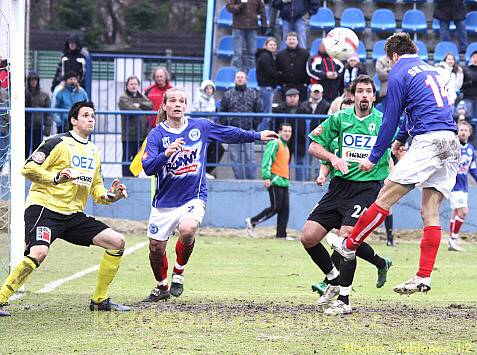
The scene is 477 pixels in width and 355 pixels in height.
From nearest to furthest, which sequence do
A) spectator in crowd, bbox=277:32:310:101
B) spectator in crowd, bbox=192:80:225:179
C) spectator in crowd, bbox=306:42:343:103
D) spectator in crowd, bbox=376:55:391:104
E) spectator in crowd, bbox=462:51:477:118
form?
spectator in crowd, bbox=376:55:391:104, spectator in crowd, bbox=192:80:225:179, spectator in crowd, bbox=306:42:343:103, spectator in crowd, bbox=277:32:310:101, spectator in crowd, bbox=462:51:477:118

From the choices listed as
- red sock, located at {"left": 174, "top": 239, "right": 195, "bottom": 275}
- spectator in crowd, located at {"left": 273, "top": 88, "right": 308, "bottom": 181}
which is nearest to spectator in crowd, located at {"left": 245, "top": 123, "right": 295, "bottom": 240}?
spectator in crowd, located at {"left": 273, "top": 88, "right": 308, "bottom": 181}

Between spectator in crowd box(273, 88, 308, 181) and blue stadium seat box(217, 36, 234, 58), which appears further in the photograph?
blue stadium seat box(217, 36, 234, 58)

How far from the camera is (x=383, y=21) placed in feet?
79.0

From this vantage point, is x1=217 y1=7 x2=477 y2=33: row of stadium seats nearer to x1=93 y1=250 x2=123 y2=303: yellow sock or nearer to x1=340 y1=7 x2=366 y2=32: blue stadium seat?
x1=340 y1=7 x2=366 y2=32: blue stadium seat

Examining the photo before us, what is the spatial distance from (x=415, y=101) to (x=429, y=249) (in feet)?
4.17

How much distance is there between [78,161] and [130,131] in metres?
10.3

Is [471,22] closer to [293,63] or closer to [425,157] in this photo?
[293,63]

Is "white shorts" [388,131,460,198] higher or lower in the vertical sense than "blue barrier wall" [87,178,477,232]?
higher

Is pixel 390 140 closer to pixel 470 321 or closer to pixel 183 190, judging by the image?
pixel 470 321

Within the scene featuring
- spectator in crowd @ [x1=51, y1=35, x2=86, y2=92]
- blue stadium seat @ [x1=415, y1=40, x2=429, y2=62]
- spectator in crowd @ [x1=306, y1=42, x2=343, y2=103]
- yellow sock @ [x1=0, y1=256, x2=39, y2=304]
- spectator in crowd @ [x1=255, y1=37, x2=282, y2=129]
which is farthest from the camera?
blue stadium seat @ [x1=415, y1=40, x2=429, y2=62]

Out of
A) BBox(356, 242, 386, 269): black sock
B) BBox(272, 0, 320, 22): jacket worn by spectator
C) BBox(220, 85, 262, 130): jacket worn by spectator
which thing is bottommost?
BBox(356, 242, 386, 269): black sock

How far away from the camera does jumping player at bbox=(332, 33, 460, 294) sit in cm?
845

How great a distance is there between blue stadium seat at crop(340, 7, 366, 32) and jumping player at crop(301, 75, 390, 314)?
1455cm

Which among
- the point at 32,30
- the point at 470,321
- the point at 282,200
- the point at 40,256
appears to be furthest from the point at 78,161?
the point at 32,30
